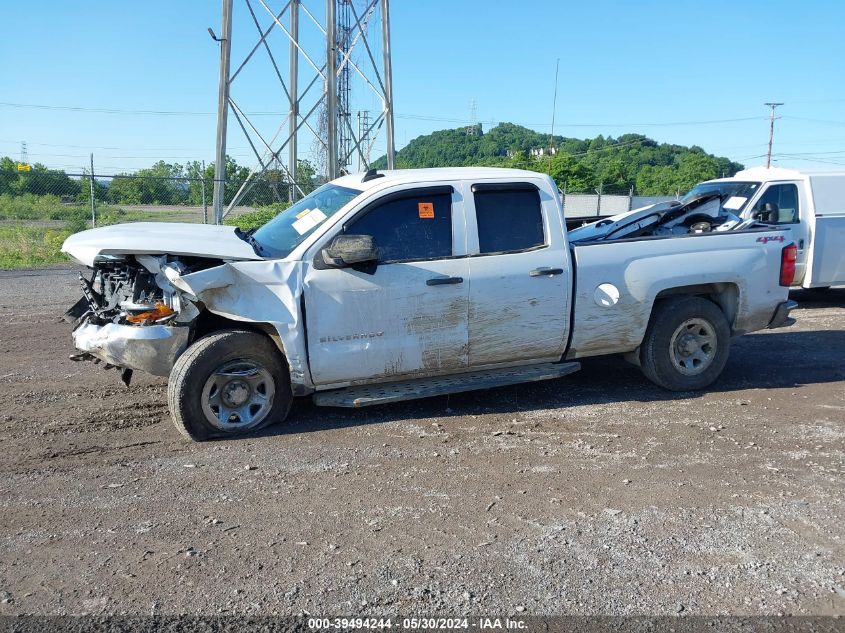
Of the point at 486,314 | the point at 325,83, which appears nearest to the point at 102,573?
the point at 486,314

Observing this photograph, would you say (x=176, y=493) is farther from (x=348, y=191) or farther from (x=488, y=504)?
(x=348, y=191)

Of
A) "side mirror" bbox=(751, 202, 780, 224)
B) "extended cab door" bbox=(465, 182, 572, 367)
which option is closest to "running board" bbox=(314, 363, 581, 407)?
"extended cab door" bbox=(465, 182, 572, 367)

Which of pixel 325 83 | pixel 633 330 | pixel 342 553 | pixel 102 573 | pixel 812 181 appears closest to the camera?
pixel 102 573

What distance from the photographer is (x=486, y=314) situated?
5.82 meters

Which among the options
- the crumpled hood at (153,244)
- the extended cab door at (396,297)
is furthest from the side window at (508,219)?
the crumpled hood at (153,244)

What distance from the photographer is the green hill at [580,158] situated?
50188 mm

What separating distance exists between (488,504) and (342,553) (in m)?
1.00

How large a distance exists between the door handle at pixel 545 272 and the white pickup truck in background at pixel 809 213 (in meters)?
6.15

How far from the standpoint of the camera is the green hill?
50.2 metres

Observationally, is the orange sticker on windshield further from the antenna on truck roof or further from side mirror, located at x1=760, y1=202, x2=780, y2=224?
side mirror, located at x1=760, y1=202, x2=780, y2=224

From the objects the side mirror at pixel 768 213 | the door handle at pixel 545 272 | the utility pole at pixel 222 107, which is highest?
the utility pole at pixel 222 107

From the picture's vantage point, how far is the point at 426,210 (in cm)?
577

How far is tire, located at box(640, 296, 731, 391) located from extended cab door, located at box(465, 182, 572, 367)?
99 cm

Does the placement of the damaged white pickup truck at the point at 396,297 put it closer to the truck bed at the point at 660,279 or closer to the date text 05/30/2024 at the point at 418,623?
the truck bed at the point at 660,279
